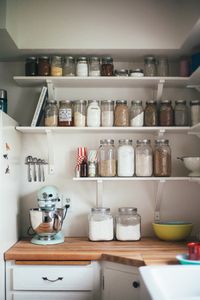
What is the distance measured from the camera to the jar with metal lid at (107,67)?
9.33 feet

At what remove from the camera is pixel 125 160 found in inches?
111

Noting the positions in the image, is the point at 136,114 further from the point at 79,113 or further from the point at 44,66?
the point at 44,66

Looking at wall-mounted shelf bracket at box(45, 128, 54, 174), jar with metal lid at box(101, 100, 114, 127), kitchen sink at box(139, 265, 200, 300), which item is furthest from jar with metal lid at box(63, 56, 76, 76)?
kitchen sink at box(139, 265, 200, 300)

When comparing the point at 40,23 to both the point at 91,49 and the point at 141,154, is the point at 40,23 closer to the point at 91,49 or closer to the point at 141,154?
the point at 91,49

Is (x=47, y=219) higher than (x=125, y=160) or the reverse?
the reverse

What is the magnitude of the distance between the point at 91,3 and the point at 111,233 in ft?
5.24

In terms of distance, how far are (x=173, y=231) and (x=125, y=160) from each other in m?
0.59

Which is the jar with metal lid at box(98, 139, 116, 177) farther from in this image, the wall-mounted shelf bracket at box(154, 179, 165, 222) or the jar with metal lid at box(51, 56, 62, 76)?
the jar with metal lid at box(51, 56, 62, 76)

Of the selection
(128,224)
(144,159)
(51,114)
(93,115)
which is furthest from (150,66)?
(128,224)

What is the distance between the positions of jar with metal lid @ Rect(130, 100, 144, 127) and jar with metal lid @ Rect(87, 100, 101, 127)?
0.77 feet

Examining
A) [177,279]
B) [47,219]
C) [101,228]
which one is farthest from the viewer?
[101,228]

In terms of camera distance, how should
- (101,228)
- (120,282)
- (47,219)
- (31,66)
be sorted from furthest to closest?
(31,66) < (101,228) < (47,219) < (120,282)

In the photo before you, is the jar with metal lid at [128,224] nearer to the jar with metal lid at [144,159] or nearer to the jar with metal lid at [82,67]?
the jar with metal lid at [144,159]

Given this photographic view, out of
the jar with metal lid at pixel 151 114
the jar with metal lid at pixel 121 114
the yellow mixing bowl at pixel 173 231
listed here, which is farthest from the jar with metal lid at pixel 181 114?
the yellow mixing bowl at pixel 173 231
